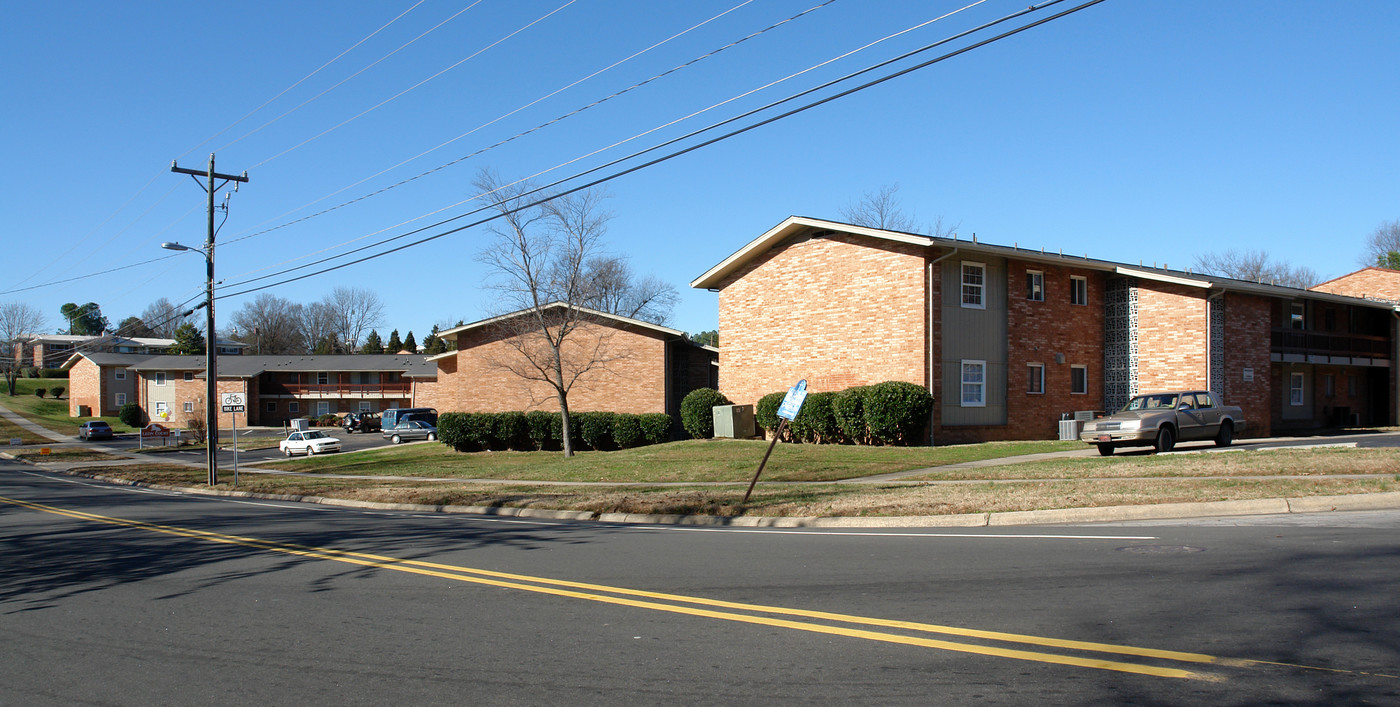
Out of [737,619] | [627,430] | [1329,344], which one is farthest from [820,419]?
[737,619]

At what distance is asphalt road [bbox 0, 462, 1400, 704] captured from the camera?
17.8 ft

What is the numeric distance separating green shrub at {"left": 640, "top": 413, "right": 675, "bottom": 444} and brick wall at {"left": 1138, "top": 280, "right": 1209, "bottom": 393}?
55.0 feet

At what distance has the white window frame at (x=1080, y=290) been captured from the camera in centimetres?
3136

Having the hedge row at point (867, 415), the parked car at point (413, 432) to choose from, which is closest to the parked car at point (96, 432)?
the parked car at point (413, 432)

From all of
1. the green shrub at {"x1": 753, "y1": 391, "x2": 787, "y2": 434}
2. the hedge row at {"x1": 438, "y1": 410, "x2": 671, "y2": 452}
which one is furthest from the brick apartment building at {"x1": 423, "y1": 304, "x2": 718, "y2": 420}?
the green shrub at {"x1": 753, "y1": 391, "x2": 787, "y2": 434}

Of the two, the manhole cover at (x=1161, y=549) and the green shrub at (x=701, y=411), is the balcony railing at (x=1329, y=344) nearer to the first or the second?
the green shrub at (x=701, y=411)

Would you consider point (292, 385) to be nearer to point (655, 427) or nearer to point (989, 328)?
point (655, 427)

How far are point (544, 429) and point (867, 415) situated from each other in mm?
15434

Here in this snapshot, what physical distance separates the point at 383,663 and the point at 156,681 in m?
1.43

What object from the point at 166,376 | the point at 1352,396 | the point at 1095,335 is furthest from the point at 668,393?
the point at 166,376

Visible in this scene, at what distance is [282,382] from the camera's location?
7706 cm

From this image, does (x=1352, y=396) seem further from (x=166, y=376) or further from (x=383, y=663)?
(x=166, y=376)

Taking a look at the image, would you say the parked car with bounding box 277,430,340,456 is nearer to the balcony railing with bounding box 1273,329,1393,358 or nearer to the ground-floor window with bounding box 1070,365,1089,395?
the ground-floor window with bounding box 1070,365,1089,395

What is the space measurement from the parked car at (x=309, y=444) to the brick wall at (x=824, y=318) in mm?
21772
